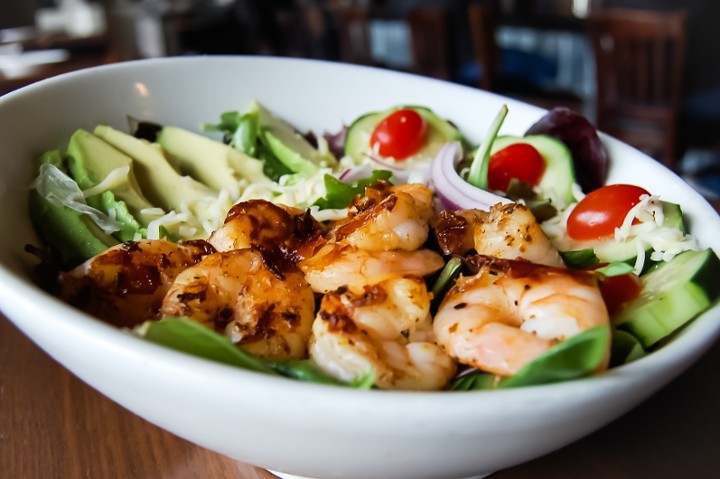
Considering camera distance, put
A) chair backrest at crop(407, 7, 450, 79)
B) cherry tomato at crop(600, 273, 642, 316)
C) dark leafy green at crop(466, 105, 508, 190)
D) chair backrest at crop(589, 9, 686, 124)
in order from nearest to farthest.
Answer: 1. cherry tomato at crop(600, 273, 642, 316)
2. dark leafy green at crop(466, 105, 508, 190)
3. chair backrest at crop(589, 9, 686, 124)
4. chair backrest at crop(407, 7, 450, 79)

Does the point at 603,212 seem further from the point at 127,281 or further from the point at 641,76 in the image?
the point at 641,76

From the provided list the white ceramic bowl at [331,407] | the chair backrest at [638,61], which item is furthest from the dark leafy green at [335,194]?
the chair backrest at [638,61]

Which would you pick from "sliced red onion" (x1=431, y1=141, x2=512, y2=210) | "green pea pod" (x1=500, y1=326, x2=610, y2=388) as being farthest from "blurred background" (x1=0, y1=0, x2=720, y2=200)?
"green pea pod" (x1=500, y1=326, x2=610, y2=388)

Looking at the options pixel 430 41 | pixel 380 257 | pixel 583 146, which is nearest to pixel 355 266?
pixel 380 257

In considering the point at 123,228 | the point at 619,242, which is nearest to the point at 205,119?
the point at 123,228

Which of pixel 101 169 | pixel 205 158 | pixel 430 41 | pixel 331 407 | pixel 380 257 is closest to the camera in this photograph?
pixel 331 407

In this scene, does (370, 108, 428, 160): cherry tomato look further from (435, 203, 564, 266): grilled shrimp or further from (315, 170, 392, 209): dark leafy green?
(435, 203, 564, 266): grilled shrimp
